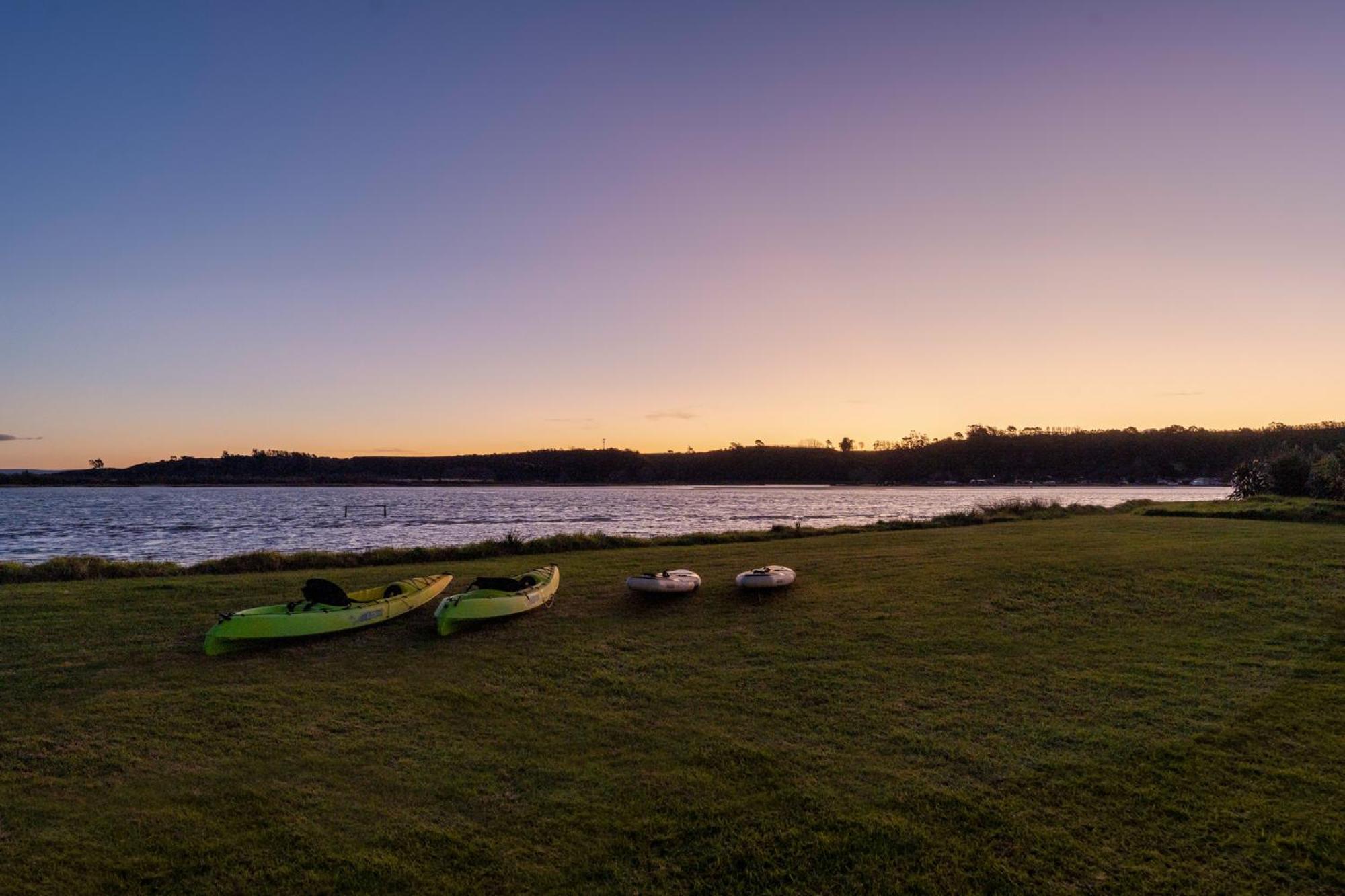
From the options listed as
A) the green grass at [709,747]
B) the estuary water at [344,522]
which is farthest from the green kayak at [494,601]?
the estuary water at [344,522]

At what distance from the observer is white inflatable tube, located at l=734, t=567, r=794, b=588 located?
42.3ft

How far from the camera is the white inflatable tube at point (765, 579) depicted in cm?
1290

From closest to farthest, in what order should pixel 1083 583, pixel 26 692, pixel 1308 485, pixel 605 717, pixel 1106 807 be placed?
pixel 1106 807 → pixel 605 717 → pixel 26 692 → pixel 1083 583 → pixel 1308 485

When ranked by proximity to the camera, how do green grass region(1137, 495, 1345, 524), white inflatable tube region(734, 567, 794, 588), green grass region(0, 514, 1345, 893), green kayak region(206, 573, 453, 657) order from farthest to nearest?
green grass region(1137, 495, 1345, 524) < white inflatable tube region(734, 567, 794, 588) < green kayak region(206, 573, 453, 657) < green grass region(0, 514, 1345, 893)

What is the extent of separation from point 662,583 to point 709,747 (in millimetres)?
5811

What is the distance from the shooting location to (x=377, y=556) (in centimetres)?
1938

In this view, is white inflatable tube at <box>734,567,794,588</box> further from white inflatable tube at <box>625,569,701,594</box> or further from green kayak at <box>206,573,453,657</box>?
green kayak at <box>206,573,453,657</box>

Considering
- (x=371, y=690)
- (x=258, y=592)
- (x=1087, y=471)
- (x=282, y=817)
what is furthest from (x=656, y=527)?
(x=1087, y=471)

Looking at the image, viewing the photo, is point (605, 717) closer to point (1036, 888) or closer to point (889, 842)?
point (889, 842)

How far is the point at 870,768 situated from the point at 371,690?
5914 mm

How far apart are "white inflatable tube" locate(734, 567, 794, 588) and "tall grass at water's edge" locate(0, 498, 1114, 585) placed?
8177 millimetres

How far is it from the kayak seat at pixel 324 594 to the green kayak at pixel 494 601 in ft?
4.92

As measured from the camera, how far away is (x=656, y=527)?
43312 millimetres

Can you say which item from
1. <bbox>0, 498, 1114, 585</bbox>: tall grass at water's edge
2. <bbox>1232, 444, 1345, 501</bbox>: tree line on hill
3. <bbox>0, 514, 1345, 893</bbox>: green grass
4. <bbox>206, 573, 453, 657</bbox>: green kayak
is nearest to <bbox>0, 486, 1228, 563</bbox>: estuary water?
<bbox>1232, 444, 1345, 501</bbox>: tree line on hill
